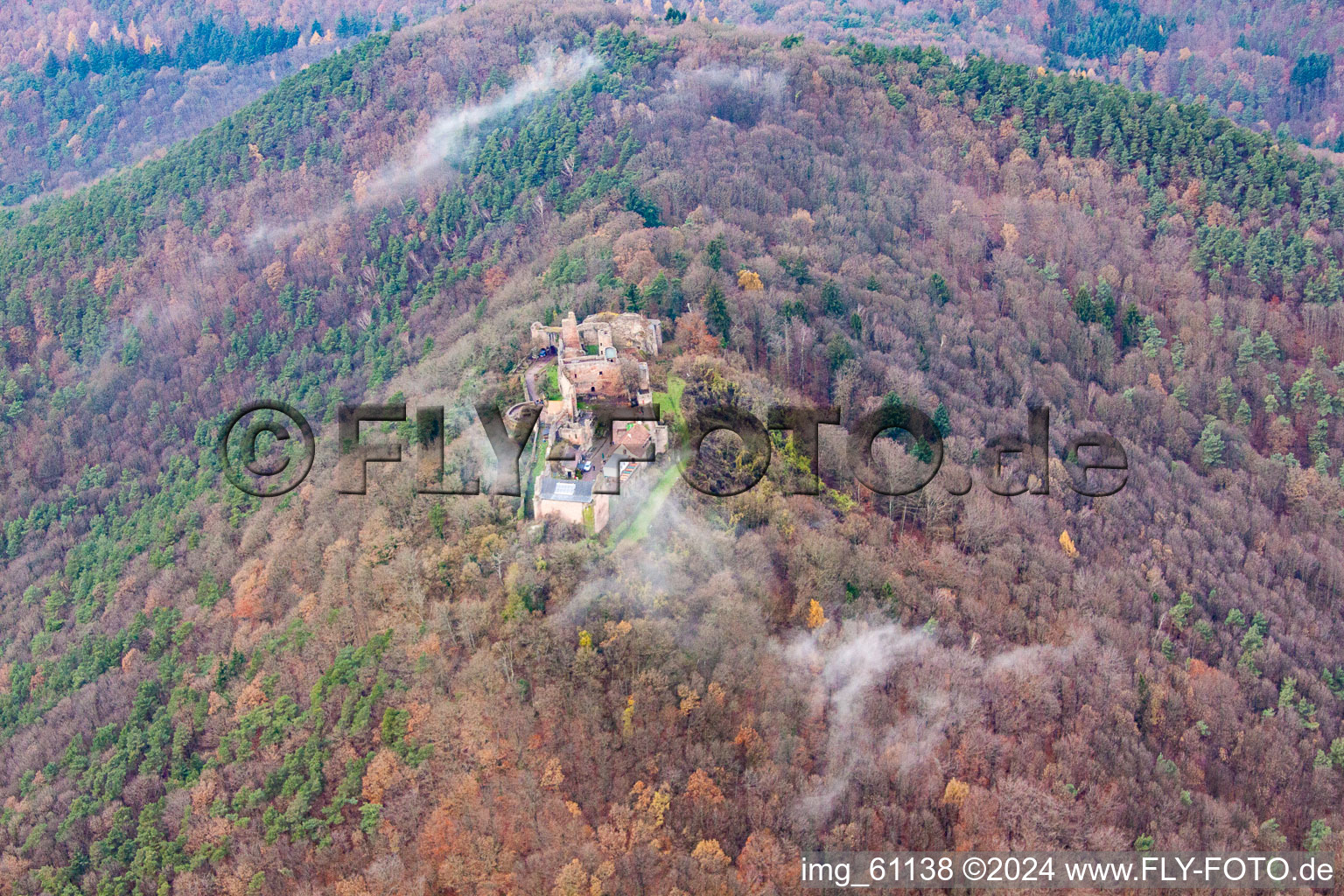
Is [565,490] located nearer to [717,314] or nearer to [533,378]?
[533,378]

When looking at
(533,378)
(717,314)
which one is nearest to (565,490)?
(533,378)

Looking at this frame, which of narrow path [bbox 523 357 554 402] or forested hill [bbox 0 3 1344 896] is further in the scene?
narrow path [bbox 523 357 554 402]

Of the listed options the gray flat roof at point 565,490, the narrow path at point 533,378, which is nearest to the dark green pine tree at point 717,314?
the narrow path at point 533,378

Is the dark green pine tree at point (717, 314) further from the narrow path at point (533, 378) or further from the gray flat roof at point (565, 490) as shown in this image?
the gray flat roof at point (565, 490)

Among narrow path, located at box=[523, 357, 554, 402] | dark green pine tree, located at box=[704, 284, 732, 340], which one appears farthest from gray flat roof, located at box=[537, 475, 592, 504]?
dark green pine tree, located at box=[704, 284, 732, 340]

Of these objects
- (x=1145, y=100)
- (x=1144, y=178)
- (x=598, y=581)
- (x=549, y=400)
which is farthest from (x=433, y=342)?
(x=1145, y=100)

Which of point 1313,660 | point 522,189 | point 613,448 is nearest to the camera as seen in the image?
point 613,448

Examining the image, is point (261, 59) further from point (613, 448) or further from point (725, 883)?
point (725, 883)

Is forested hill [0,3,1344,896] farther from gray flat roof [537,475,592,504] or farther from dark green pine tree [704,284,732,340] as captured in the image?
gray flat roof [537,475,592,504]
